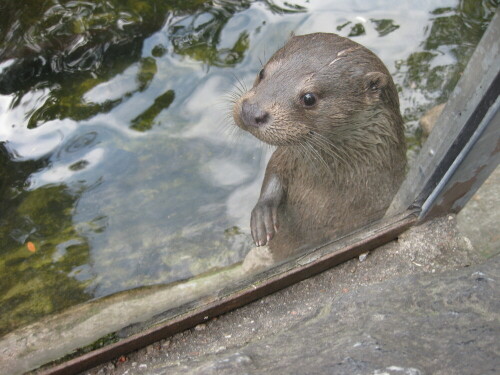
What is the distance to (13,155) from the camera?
324cm

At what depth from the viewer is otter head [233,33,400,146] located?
209 cm

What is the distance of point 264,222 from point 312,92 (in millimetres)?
673

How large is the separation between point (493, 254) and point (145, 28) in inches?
110

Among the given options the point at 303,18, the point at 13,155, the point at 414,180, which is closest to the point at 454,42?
the point at 303,18

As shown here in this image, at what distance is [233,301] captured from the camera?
1782mm

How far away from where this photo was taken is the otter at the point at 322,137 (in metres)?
2.11

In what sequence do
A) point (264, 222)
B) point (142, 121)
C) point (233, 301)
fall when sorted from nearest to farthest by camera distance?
point (233, 301)
point (264, 222)
point (142, 121)

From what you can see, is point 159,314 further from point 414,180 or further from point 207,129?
point 207,129

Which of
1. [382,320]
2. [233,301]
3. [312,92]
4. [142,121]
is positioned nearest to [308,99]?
[312,92]

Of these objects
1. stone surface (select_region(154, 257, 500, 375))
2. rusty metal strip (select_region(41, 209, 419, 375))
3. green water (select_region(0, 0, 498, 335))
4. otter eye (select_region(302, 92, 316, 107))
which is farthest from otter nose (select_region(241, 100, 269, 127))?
green water (select_region(0, 0, 498, 335))

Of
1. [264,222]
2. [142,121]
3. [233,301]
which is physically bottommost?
[142,121]

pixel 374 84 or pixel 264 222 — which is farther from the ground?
pixel 374 84

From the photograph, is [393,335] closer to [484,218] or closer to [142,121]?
[484,218]

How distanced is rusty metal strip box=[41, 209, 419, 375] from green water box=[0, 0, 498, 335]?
0.90 meters
